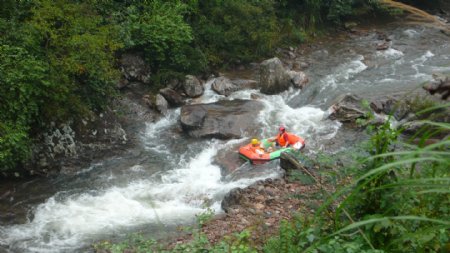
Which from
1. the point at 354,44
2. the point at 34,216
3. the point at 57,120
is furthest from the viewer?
the point at 354,44

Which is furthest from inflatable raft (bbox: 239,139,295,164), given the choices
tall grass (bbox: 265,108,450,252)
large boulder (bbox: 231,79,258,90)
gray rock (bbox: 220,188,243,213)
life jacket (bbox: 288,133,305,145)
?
tall grass (bbox: 265,108,450,252)

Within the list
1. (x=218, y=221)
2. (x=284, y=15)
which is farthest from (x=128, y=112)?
(x=284, y=15)

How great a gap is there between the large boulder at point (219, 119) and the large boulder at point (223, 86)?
0.88 m

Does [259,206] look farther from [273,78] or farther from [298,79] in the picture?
[298,79]

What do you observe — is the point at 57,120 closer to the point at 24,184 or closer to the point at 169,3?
the point at 24,184

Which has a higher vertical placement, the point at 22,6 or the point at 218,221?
the point at 22,6

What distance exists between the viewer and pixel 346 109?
1083 centimetres

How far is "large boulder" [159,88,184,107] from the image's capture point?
1181 cm

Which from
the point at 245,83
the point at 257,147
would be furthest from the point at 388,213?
the point at 245,83

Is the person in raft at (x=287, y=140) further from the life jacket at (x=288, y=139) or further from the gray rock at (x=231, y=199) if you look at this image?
the gray rock at (x=231, y=199)

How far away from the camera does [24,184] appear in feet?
27.2

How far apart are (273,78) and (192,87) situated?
2.30 m

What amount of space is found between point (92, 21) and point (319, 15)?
1031 centimetres

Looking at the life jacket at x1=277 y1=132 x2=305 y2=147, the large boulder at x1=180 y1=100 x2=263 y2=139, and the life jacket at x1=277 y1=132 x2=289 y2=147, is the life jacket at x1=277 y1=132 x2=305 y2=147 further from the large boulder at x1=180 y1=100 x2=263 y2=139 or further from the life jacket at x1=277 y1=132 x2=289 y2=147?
the large boulder at x1=180 y1=100 x2=263 y2=139
